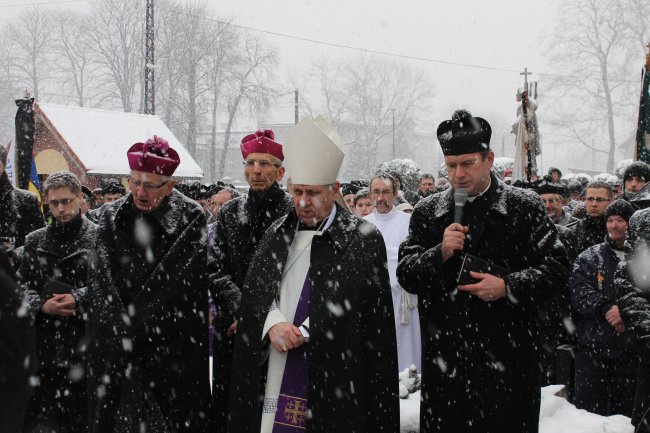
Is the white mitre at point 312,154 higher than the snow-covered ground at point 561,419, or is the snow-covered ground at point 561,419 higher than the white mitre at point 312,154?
the white mitre at point 312,154

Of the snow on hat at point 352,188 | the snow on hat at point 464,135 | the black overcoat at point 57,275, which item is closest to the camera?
the snow on hat at point 464,135

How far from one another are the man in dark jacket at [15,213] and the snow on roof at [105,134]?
1341 cm

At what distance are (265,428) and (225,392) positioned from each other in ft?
3.63

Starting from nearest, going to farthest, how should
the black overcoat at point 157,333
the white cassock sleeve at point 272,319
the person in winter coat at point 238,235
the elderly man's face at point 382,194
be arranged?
1. the white cassock sleeve at point 272,319
2. the black overcoat at point 157,333
3. the person in winter coat at point 238,235
4. the elderly man's face at point 382,194

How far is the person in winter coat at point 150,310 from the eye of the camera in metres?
4.77

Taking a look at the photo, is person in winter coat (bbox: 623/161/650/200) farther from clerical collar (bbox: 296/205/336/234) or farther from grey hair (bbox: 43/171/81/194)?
grey hair (bbox: 43/171/81/194)

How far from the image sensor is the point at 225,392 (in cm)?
518

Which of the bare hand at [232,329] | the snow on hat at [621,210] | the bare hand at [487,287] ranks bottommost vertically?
the bare hand at [232,329]

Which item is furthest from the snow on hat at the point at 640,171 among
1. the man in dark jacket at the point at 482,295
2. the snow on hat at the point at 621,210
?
the man in dark jacket at the point at 482,295

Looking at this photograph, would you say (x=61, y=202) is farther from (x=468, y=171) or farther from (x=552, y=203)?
(x=552, y=203)

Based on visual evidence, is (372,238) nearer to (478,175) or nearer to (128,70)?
(478,175)

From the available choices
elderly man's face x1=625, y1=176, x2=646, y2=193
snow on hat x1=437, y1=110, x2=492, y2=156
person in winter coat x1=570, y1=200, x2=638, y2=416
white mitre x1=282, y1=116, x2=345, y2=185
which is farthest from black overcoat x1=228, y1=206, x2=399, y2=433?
elderly man's face x1=625, y1=176, x2=646, y2=193

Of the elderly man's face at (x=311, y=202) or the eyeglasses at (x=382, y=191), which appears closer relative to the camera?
the elderly man's face at (x=311, y=202)

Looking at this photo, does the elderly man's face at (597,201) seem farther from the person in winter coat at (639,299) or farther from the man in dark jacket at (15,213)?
the man in dark jacket at (15,213)
